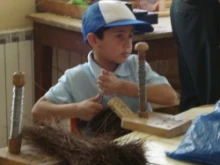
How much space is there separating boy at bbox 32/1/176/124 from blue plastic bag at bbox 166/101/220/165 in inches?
20.1

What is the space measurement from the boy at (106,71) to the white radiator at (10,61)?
42.2 inches

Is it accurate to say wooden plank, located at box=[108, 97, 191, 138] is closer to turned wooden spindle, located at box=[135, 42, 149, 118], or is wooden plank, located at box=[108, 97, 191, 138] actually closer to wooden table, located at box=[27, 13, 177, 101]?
turned wooden spindle, located at box=[135, 42, 149, 118]

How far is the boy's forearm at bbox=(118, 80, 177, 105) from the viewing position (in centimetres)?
202

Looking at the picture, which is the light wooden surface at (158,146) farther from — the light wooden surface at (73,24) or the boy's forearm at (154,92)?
the light wooden surface at (73,24)

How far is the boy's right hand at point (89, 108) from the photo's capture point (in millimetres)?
1935

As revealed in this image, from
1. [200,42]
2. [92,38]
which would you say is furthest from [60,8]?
[92,38]

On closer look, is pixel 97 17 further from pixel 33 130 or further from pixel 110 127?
pixel 33 130

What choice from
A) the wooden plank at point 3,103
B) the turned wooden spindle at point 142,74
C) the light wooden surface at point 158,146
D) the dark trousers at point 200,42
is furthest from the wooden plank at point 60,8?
the light wooden surface at point 158,146

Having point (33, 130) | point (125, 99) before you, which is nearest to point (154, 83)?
point (125, 99)

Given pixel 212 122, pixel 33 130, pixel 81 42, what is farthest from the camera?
pixel 81 42

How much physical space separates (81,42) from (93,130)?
1.09m

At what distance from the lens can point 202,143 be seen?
1496 millimetres

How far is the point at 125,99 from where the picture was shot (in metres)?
2.08

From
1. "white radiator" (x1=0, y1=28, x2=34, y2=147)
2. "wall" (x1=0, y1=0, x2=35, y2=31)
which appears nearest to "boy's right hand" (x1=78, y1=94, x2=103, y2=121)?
"white radiator" (x1=0, y1=28, x2=34, y2=147)
